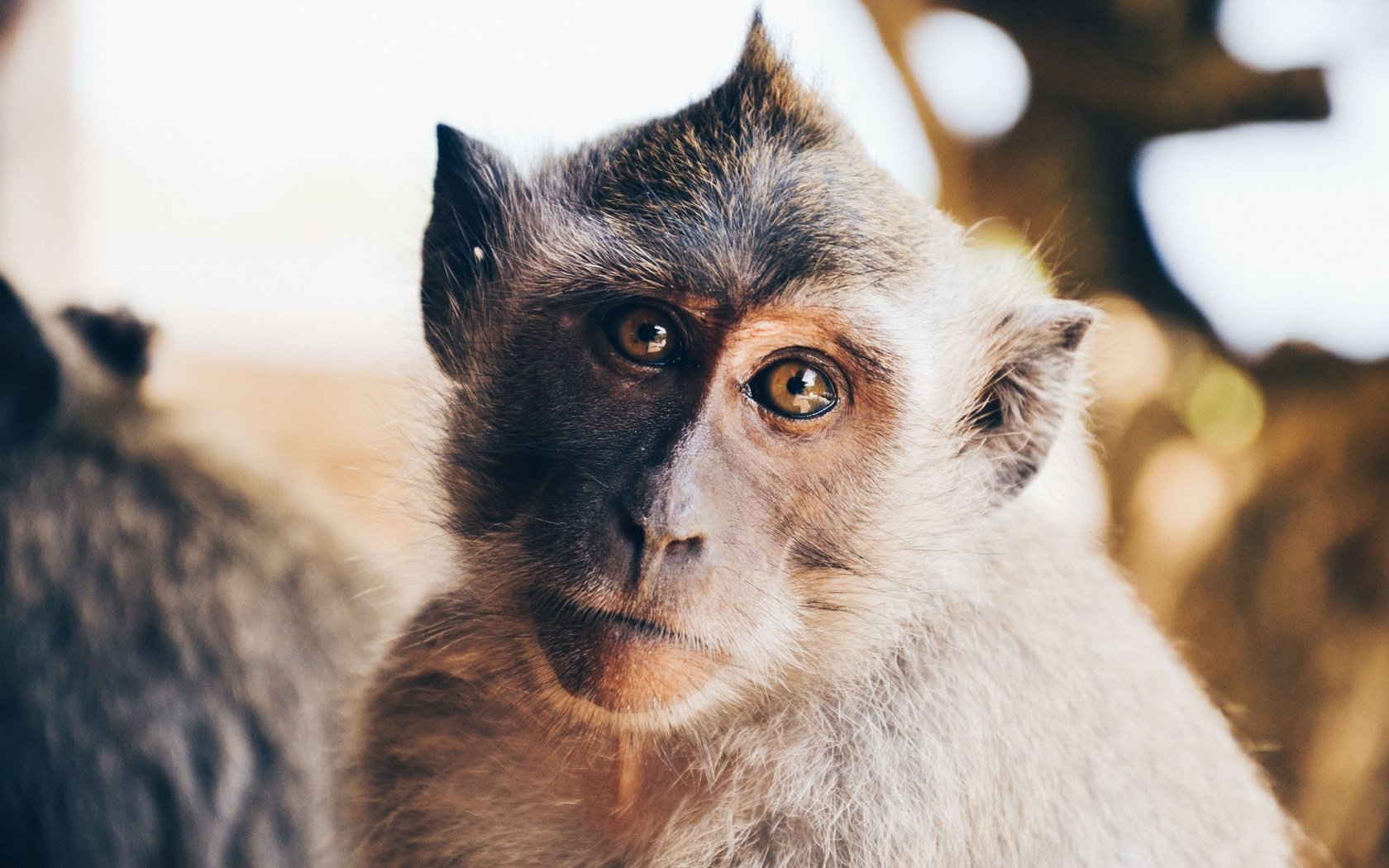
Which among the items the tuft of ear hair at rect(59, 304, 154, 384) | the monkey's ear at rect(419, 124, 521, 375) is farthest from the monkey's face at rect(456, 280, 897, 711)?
the tuft of ear hair at rect(59, 304, 154, 384)

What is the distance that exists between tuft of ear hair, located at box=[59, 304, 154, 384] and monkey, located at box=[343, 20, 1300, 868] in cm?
140

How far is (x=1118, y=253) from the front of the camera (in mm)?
3842

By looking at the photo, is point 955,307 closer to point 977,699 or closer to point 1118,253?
point 977,699

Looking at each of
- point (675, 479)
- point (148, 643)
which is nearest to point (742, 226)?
point (675, 479)

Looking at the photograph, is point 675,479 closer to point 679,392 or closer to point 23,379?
point 679,392

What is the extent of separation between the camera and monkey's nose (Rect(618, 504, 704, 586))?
53.5 inches

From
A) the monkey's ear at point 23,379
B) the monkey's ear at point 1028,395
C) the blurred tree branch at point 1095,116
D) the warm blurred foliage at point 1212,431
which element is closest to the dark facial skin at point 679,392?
the monkey's ear at point 1028,395

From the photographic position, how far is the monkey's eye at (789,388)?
157cm

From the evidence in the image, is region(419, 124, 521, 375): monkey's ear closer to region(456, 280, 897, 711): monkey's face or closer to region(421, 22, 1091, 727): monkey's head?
region(421, 22, 1091, 727): monkey's head

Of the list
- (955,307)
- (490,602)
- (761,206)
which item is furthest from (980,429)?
(490,602)

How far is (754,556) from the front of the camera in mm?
1503

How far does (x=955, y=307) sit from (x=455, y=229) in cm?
87

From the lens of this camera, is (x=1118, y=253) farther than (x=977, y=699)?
Yes

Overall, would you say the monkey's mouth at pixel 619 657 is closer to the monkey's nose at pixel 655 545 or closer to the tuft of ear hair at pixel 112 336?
A: the monkey's nose at pixel 655 545
